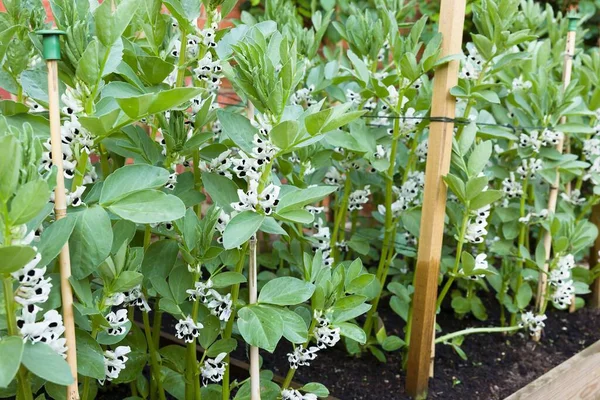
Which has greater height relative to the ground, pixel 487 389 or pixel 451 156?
pixel 451 156

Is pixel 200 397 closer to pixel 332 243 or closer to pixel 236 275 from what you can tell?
pixel 236 275

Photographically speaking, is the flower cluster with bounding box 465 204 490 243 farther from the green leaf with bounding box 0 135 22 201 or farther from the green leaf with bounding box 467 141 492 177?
the green leaf with bounding box 0 135 22 201

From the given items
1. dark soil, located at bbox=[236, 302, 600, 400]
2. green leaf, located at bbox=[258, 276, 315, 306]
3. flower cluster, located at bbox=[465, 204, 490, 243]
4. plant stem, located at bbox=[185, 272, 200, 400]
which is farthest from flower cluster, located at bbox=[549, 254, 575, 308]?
plant stem, located at bbox=[185, 272, 200, 400]

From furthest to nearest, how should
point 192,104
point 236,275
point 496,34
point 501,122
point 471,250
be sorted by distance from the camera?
point 471,250 < point 501,122 < point 496,34 < point 192,104 < point 236,275

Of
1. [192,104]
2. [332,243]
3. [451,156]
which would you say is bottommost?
[332,243]

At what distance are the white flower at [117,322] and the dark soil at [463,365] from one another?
88 centimetres

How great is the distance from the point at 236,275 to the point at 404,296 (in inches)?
37.1

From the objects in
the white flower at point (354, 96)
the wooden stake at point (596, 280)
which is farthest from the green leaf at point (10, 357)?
the wooden stake at point (596, 280)

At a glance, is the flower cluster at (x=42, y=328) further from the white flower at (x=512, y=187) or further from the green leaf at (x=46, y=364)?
the white flower at (x=512, y=187)

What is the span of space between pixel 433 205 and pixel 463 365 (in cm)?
70

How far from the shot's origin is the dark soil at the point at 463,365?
6.42 ft

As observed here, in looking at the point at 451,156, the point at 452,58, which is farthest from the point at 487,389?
the point at 452,58

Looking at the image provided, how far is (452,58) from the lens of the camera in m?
1.64

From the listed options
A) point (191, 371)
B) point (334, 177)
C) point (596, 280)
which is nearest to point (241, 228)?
point (191, 371)
